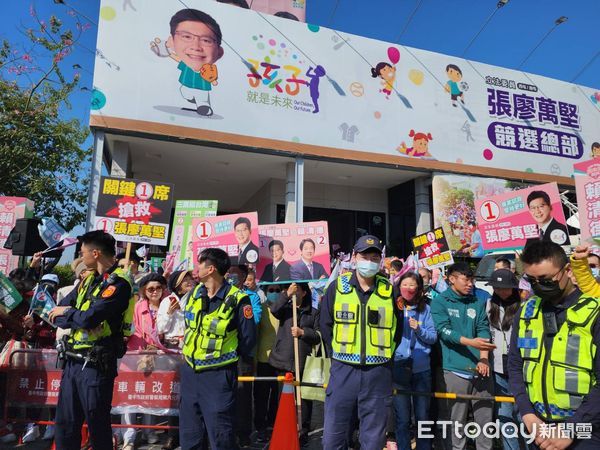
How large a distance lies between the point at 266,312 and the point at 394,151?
9.68 meters

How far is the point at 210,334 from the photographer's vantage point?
3664 millimetres

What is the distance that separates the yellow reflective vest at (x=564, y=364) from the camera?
249 cm

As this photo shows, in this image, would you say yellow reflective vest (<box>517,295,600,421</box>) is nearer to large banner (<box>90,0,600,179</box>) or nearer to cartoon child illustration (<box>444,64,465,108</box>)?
large banner (<box>90,0,600,179</box>)

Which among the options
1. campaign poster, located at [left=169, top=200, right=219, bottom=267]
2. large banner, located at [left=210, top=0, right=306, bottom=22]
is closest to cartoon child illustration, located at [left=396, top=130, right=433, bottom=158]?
large banner, located at [left=210, top=0, right=306, bottom=22]

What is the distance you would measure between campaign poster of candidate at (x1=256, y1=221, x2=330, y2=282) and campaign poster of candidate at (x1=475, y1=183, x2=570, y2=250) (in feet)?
9.33

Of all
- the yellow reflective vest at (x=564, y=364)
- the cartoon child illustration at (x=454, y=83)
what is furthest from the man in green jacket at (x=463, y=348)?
the cartoon child illustration at (x=454, y=83)

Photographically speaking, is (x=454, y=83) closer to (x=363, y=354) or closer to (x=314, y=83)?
(x=314, y=83)

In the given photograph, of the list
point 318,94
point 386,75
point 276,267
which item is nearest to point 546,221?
point 276,267

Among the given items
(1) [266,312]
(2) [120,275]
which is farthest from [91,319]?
(1) [266,312]

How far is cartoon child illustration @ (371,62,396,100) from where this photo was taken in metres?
14.2

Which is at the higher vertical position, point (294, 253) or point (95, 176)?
point (95, 176)

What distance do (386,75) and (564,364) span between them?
43.0 feet

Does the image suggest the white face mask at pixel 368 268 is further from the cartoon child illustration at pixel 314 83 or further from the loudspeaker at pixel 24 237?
the cartoon child illustration at pixel 314 83

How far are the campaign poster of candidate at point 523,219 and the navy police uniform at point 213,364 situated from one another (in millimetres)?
4843
